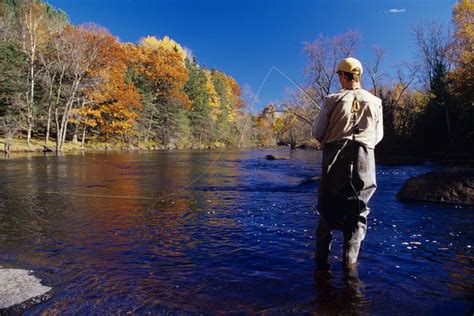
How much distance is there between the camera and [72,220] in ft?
21.6

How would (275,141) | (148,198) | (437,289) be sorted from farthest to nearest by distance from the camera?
(275,141), (148,198), (437,289)

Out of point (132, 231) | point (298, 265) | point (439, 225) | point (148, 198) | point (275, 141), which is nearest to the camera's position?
point (298, 265)

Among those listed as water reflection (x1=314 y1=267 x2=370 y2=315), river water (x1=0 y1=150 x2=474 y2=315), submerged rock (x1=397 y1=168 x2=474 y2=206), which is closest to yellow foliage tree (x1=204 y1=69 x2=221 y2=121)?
submerged rock (x1=397 y1=168 x2=474 y2=206)

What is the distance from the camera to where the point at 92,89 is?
4006cm

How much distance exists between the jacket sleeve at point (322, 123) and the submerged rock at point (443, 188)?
5.95 meters

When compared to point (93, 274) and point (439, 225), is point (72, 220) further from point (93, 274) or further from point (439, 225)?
point (439, 225)

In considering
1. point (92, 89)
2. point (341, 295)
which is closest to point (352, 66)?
point (341, 295)

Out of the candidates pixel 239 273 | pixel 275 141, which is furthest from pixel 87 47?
pixel 275 141

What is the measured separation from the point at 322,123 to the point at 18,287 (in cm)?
321

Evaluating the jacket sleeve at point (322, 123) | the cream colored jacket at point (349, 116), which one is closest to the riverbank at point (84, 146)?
the jacket sleeve at point (322, 123)

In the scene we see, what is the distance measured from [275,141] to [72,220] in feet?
277

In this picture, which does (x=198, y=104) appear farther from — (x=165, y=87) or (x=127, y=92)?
(x=127, y=92)

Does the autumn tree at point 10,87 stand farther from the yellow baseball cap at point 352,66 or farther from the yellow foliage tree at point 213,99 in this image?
the yellow foliage tree at point 213,99

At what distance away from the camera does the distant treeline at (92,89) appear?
33.8 metres
